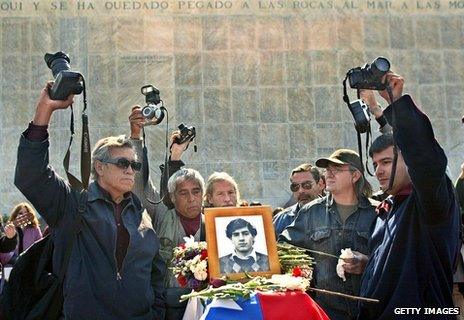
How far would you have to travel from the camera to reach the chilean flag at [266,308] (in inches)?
153

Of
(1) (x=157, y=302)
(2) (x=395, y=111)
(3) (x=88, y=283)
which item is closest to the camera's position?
(2) (x=395, y=111)

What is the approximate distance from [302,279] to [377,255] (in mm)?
560

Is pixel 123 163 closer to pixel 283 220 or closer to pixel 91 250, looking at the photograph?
pixel 91 250

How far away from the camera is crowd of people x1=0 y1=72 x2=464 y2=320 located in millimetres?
3988

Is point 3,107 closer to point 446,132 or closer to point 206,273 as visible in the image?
point 446,132

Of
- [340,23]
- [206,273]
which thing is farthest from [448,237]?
[340,23]

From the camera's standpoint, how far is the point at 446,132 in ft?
57.1

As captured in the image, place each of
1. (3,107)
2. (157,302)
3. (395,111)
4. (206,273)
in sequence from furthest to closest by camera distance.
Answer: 1. (3,107)
2. (157,302)
3. (206,273)
4. (395,111)

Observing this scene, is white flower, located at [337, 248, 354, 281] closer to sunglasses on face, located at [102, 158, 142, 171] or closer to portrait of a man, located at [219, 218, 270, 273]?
portrait of a man, located at [219, 218, 270, 273]

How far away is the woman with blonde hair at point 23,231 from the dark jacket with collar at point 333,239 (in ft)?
15.7

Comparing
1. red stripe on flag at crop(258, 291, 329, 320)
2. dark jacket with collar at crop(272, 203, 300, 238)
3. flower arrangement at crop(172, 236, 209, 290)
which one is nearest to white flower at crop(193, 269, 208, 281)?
flower arrangement at crop(172, 236, 209, 290)

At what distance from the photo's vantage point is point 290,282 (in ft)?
13.0

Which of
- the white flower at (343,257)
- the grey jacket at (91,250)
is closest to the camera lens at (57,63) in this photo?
the grey jacket at (91,250)

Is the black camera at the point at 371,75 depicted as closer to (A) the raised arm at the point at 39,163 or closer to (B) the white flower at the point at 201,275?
(B) the white flower at the point at 201,275
